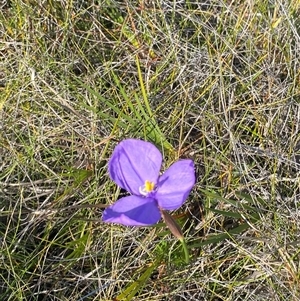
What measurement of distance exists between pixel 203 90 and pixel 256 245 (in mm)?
415

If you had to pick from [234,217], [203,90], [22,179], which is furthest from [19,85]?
[234,217]

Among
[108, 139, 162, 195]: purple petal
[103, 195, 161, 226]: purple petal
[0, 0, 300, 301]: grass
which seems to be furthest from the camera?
[0, 0, 300, 301]: grass

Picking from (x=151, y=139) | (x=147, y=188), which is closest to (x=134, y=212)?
(x=147, y=188)

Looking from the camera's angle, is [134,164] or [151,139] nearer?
[134,164]

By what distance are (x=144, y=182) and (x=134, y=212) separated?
0.10 m

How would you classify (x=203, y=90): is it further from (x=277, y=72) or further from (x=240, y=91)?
(x=277, y=72)

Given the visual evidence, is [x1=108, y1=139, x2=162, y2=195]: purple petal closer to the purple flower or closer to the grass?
the purple flower

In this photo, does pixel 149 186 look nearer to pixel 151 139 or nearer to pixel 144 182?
pixel 144 182

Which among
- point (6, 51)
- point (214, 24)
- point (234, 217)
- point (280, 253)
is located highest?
point (6, 51)

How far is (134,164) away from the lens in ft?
4.27

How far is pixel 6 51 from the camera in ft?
5.41

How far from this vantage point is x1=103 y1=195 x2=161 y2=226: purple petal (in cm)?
118

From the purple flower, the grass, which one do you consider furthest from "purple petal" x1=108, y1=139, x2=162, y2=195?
the grass

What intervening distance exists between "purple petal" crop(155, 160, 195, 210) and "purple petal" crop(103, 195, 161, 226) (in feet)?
0.08
